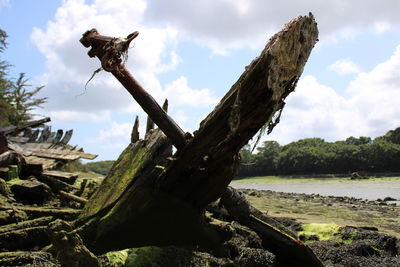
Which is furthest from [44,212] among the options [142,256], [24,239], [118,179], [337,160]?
[337,160]

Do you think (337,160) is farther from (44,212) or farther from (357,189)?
(44,212)

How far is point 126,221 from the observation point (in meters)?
4.50

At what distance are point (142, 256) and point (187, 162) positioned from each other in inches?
49.8

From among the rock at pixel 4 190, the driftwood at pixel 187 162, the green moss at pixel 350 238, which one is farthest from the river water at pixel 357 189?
the rock at pixel 4 190

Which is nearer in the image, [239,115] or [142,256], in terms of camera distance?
[239,115]

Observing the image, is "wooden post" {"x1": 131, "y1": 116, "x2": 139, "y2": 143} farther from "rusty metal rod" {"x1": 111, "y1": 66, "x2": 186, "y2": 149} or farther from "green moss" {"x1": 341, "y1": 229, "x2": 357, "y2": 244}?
"green moss" {"x1": 341, "y1": 229, "x2": 357, "y2": 244}

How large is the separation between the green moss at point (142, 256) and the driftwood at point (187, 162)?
0.09 meters

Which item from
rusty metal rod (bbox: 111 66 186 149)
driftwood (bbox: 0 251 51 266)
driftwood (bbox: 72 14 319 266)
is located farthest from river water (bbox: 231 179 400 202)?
driftwood (bbox: 0 251 51 266)

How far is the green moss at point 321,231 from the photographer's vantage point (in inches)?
286

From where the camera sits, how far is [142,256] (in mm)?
4516

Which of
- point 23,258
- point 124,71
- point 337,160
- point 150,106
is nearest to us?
point 23,258

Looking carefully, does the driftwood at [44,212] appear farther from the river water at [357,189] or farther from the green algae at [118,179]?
the river water at [357,189]

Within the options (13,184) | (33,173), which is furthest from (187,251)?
(33,173)

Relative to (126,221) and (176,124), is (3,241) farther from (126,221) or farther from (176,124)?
(176,124)
